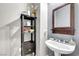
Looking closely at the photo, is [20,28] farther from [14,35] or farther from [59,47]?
[59,47]

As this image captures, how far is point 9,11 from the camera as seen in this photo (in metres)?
1.25

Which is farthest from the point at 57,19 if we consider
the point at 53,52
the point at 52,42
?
the point at 53,52

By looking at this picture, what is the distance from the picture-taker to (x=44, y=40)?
4.19 feet

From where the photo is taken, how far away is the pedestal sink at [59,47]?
125 centimetres

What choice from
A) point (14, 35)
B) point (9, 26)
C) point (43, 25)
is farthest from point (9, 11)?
point (43, 25)

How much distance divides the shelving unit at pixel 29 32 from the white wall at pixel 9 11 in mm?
76

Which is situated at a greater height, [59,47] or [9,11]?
[9,11]

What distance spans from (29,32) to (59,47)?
0.37 m

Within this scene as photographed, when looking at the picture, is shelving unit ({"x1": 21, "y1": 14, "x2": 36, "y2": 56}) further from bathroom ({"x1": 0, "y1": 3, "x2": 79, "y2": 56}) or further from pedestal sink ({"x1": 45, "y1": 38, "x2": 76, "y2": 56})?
pedestal sink ({"x1": 45, "y1": 38, "x2": 76, "y2": 56})

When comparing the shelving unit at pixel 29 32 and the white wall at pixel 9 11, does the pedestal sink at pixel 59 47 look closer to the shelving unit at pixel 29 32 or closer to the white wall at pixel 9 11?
the shelving unit at pixel 29 32

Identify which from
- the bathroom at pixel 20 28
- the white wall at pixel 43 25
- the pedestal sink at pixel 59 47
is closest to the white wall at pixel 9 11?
the bathroom at pixel 20 28

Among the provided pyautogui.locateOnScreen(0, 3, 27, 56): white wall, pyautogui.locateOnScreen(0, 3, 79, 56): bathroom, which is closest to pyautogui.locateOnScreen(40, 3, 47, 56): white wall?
pyautogui.locateOnScreen(0, 3, 79, 56): bathroom

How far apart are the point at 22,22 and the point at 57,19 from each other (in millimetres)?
383

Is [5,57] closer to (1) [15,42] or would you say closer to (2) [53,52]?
(1) [15,42]
